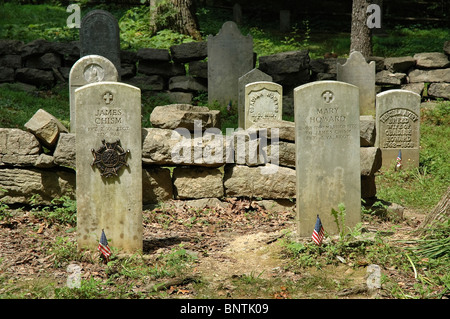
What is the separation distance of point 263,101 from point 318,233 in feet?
17.5

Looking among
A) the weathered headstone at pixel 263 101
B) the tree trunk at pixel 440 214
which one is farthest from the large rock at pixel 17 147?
the weathered headstone at pixel 263 101

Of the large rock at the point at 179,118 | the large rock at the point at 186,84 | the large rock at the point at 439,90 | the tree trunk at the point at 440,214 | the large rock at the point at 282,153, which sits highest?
the large rock at the point at 186,84

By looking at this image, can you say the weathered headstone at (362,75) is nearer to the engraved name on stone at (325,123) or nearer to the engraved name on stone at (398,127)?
the engraved name on stone at (398,127)

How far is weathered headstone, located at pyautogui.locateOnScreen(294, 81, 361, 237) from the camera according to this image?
5652 mm

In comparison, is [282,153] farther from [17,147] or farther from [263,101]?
[263,101]

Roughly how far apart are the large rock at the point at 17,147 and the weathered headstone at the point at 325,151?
10.5 feet

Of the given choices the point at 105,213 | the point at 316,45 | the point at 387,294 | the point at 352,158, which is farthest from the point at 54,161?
the point at 316,45

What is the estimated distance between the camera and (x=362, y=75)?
42.7ft

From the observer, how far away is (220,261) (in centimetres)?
534

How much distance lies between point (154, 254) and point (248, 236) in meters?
1.16

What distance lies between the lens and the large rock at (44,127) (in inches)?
259

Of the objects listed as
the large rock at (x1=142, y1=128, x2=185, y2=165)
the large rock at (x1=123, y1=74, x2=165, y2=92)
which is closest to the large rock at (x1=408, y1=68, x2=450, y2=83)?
the large rock at (x1=123, y1=74, x2=165, y2=92)

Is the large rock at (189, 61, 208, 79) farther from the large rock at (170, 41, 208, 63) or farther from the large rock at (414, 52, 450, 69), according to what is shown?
the large rock at (414, 52, 450, 69)

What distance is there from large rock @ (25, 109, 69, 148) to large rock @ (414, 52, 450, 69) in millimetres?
10132
